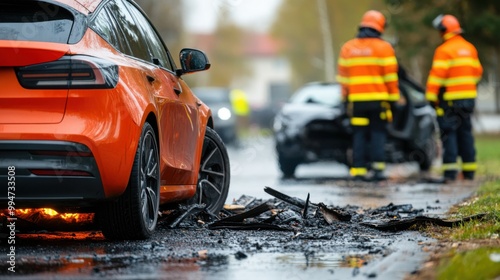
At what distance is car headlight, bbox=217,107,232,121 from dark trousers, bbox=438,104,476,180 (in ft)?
60.1

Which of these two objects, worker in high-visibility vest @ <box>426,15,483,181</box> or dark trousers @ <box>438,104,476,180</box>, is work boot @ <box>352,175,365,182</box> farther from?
dark trousers @ <box>438,104,476,180</box>

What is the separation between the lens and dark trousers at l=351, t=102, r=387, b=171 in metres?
15.8

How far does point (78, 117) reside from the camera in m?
6.56

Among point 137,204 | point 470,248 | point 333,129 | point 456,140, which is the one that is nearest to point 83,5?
point 137,204

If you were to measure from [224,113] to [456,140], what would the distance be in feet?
61.1

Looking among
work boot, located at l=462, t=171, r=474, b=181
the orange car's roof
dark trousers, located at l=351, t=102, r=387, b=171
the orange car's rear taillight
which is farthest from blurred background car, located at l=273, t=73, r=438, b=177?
the orange car's rear taillight

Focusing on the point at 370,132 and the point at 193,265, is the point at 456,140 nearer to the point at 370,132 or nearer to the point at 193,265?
the point at 370,132

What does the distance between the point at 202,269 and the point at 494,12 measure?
30.8 m

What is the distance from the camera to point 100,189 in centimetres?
658

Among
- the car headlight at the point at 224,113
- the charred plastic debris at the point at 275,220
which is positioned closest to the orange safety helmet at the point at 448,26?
the charred plastic debris at the point at 275,220

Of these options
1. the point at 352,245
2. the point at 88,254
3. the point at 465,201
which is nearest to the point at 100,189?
the point at 88,254

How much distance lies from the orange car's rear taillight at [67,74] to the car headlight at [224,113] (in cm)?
2803

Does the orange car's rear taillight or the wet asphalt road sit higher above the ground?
the orange car's rear taillight

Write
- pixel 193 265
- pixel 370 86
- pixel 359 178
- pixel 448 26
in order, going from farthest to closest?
pixel 448 26, pixel 359 178, pixel 370 86, pixel 193 265
